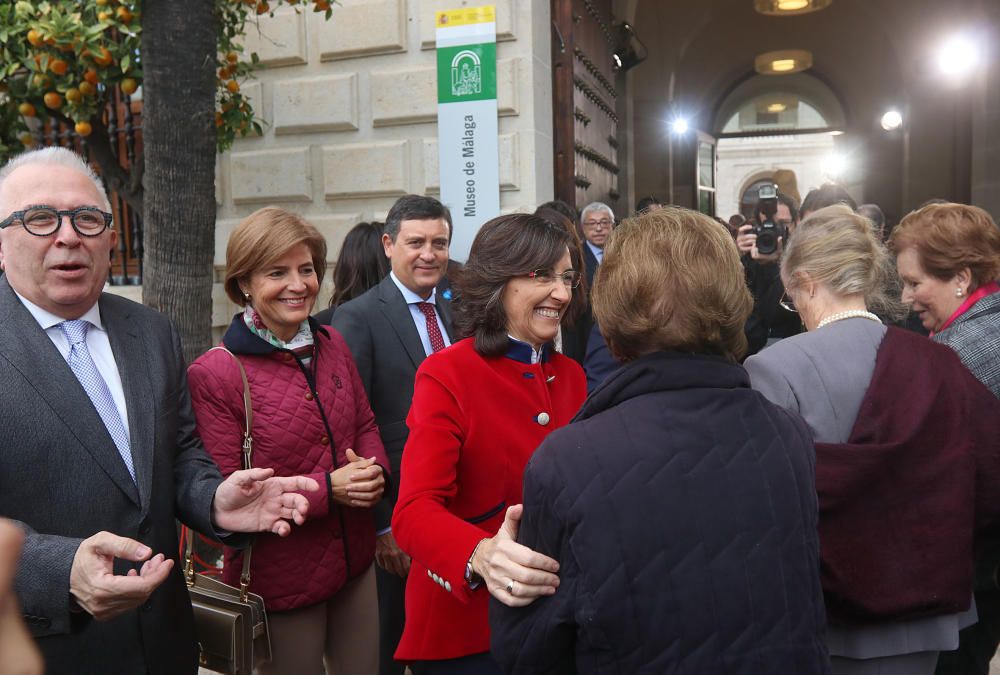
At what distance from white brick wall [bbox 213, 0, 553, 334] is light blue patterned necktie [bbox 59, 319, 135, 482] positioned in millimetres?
3730

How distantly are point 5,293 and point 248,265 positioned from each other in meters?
0.70

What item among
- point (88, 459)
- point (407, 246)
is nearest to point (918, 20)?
point (407, 246)

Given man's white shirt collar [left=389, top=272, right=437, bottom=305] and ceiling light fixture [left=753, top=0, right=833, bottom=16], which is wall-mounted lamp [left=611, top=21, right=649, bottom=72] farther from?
man's white shirt collar [left=389, top=272, right=437, bottom=305]

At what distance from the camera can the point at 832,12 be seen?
1488 cm

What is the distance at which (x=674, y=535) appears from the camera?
135 centimetres

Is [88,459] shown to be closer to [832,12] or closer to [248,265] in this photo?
[248,265]

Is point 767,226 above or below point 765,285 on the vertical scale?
above

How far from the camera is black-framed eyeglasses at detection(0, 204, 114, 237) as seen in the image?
1.89 metres

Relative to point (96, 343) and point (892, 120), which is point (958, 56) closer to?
point (892, 120)

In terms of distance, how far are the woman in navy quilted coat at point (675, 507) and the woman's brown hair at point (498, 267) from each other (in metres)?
0.56

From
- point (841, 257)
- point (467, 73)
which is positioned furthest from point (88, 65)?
point (841, 257)

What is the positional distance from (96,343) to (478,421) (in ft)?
3.04

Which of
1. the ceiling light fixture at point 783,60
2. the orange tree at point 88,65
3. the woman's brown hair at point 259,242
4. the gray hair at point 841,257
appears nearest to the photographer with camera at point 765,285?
the gray hair at point 841,257

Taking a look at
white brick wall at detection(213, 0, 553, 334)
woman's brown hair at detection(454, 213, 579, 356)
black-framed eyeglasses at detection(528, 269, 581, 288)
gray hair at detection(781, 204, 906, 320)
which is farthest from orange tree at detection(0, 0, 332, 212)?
gray hair at detection(781, 204, 906, 320)
